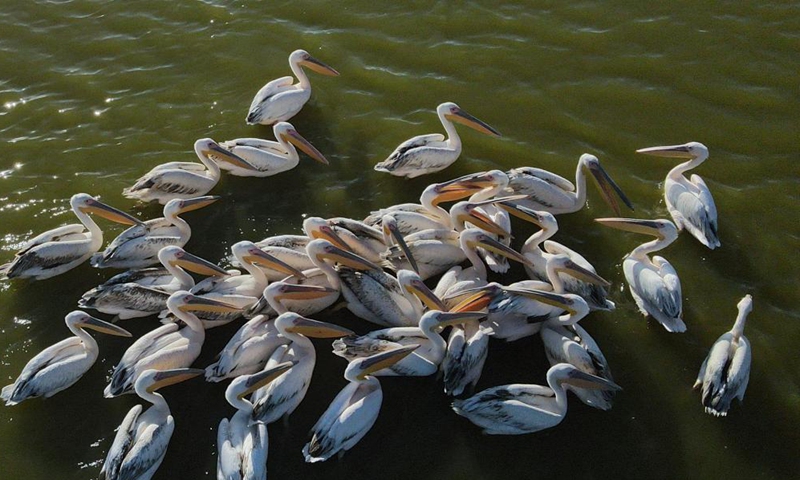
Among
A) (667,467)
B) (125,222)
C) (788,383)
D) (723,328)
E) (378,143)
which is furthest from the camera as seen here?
(378,143)

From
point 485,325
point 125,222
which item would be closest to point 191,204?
point 125,222

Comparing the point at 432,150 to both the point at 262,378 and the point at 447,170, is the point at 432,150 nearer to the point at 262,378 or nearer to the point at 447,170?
the point at 447,170

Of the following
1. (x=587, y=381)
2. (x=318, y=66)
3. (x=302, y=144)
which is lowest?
(x=587, y=381)

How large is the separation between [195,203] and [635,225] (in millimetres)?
4541

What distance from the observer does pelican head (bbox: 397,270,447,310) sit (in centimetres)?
634

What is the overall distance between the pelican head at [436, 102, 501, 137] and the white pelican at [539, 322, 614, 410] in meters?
2.77

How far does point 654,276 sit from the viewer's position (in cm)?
655

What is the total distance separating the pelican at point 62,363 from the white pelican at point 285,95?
11.0 feet

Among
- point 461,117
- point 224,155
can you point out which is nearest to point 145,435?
point 224,155

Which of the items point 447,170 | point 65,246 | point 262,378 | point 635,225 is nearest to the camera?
point 262,378

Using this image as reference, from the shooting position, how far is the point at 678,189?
294 inches

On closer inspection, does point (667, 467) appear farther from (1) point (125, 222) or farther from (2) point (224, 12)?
(2) point (224, 12)

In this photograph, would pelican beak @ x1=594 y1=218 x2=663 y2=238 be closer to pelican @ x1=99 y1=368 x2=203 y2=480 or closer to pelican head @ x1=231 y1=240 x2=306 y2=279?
pelican head @ x1=231 y1=240 x2=306 y2=279

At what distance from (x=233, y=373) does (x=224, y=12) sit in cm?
648
